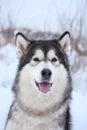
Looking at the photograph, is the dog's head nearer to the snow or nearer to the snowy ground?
the snowy ground

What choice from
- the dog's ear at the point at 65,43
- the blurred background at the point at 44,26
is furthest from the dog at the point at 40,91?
the blurred background at the point at 44,26

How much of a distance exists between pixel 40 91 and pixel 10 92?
1245mm

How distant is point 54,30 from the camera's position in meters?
7.54

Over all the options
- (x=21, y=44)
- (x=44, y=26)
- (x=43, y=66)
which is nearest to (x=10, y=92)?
(x=21, y=44)

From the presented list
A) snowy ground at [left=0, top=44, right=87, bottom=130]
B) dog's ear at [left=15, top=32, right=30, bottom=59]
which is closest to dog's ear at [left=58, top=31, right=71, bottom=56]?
dog's ear at [left=15, top=32, right=30, bottom=59]

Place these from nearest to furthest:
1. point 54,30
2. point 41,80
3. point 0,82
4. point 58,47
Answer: point 41,80 < point 58,47 < point 0,82 < point 54,30

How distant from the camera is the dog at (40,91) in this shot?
424 centimetres

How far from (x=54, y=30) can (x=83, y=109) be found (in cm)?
245

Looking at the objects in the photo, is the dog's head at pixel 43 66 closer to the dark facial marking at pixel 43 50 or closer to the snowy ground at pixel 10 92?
the dark facial marking at pixel 43 50

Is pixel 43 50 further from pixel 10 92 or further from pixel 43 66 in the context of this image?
pixel 10 92

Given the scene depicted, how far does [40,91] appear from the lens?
425 centimetres

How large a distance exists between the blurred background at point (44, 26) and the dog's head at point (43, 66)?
2.34m

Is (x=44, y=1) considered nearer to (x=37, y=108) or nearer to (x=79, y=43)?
(x=79, y=43)

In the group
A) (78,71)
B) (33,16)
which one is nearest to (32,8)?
(33,16)
